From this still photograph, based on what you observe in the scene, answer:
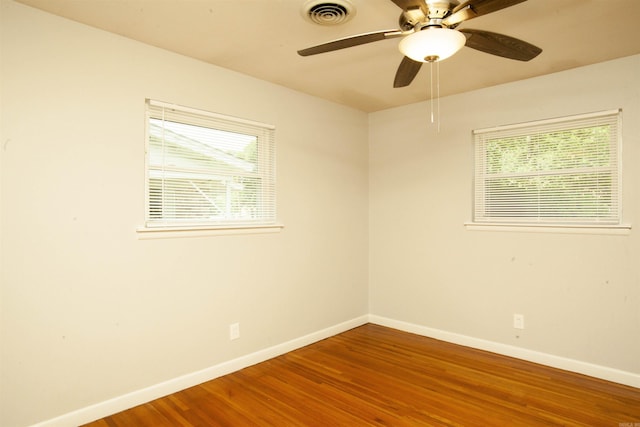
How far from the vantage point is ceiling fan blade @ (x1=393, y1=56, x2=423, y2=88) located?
2114mm

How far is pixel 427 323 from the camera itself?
3.89 metres

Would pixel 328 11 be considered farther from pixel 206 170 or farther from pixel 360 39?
pixel 206 170

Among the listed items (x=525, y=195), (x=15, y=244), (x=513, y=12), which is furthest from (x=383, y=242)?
(x=15, y=244)

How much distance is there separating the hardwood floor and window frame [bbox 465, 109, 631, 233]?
3.81ft

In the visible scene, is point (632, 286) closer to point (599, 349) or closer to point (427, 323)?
point (599, 349)

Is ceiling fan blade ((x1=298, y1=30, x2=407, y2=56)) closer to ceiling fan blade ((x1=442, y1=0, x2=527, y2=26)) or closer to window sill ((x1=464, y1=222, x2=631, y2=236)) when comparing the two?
ceiling fan blade ((x1=442, y1=0, x2=527, y2=26))

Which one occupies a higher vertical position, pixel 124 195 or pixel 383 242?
pixel 124 195

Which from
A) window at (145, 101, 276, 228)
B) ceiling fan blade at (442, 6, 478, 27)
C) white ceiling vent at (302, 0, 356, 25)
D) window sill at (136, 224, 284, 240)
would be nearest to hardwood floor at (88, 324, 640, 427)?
window sill at (136, 224, 284, 240)

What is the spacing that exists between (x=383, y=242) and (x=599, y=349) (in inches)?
83.2

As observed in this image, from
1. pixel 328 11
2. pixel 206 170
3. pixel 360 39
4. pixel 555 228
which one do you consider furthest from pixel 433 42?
pixel 555 228

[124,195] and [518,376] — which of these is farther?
[518,376]

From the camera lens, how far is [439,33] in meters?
1.65

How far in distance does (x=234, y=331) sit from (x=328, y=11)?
2421mm

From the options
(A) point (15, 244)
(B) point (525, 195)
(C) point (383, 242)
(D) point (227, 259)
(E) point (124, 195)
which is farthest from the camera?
(C) point (383, 242)
